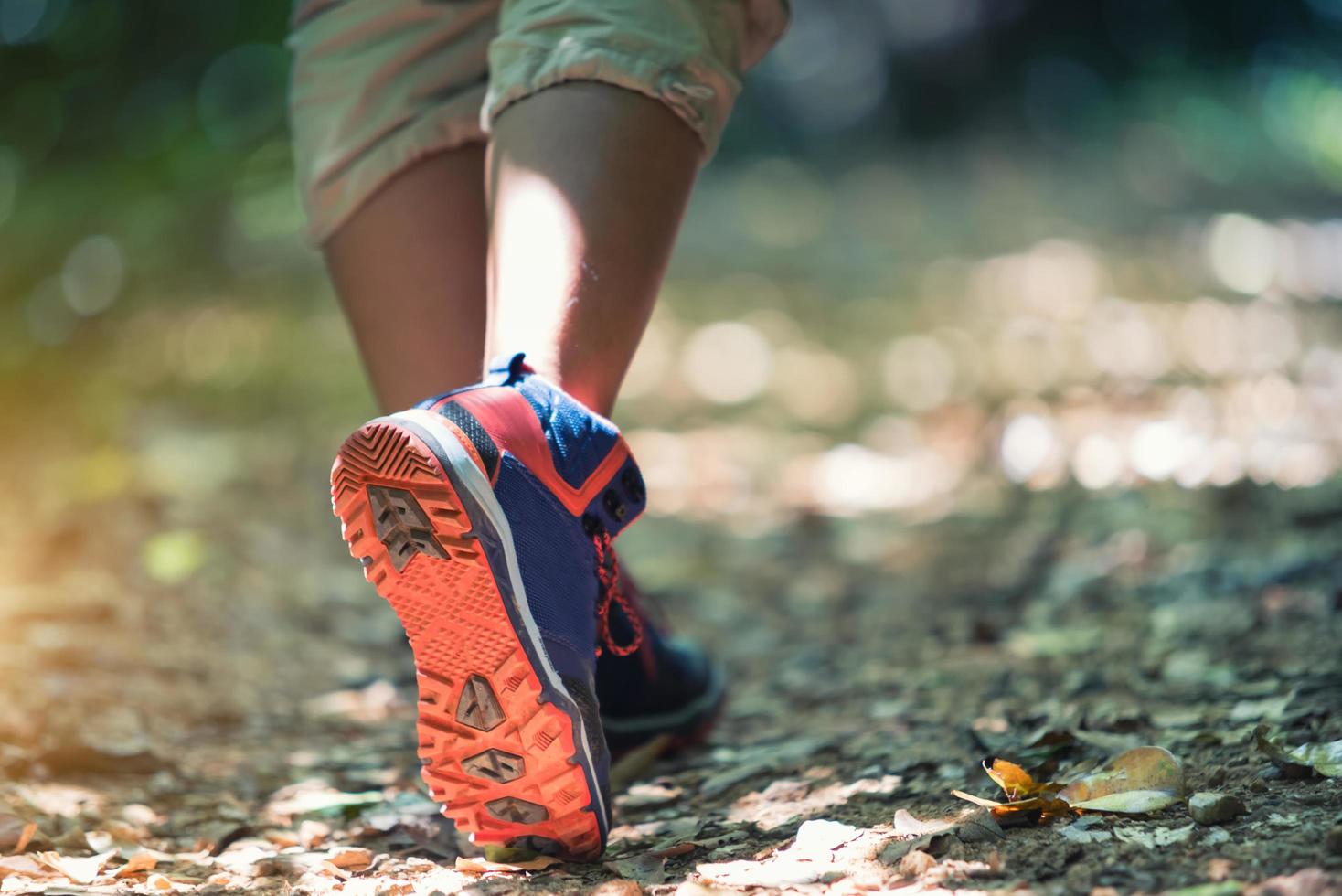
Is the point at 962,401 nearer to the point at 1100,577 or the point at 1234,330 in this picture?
the point at 1234,330

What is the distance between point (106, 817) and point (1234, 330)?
3.73 m

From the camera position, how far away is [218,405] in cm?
351

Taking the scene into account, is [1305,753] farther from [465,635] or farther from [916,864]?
[465,635]

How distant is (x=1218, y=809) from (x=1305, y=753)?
0.18 m

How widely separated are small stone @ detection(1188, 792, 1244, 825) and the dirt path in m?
0.01

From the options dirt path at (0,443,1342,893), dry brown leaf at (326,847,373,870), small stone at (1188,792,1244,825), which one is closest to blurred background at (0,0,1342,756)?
dirt path at (0,443,1342,893)

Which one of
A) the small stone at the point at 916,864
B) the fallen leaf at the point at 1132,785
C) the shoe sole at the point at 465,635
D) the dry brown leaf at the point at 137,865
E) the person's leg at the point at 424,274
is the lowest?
the fallen leaf at the point at 1132,785

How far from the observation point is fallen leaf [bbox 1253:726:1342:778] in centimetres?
109

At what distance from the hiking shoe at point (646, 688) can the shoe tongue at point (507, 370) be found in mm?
391

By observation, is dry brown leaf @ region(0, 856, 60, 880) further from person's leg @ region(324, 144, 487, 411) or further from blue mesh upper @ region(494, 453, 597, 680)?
person's leg @ region(324, 144, 487, 411)

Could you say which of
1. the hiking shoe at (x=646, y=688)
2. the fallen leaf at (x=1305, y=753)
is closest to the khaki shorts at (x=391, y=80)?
the hiking shoe at (x=646, y=688)

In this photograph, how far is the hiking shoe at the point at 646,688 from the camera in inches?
57.2

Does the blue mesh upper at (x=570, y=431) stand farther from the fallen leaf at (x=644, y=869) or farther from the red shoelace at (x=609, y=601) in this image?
the fallen leaf at (x=644, y=869)

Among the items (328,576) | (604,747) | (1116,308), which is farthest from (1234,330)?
(604,747)
